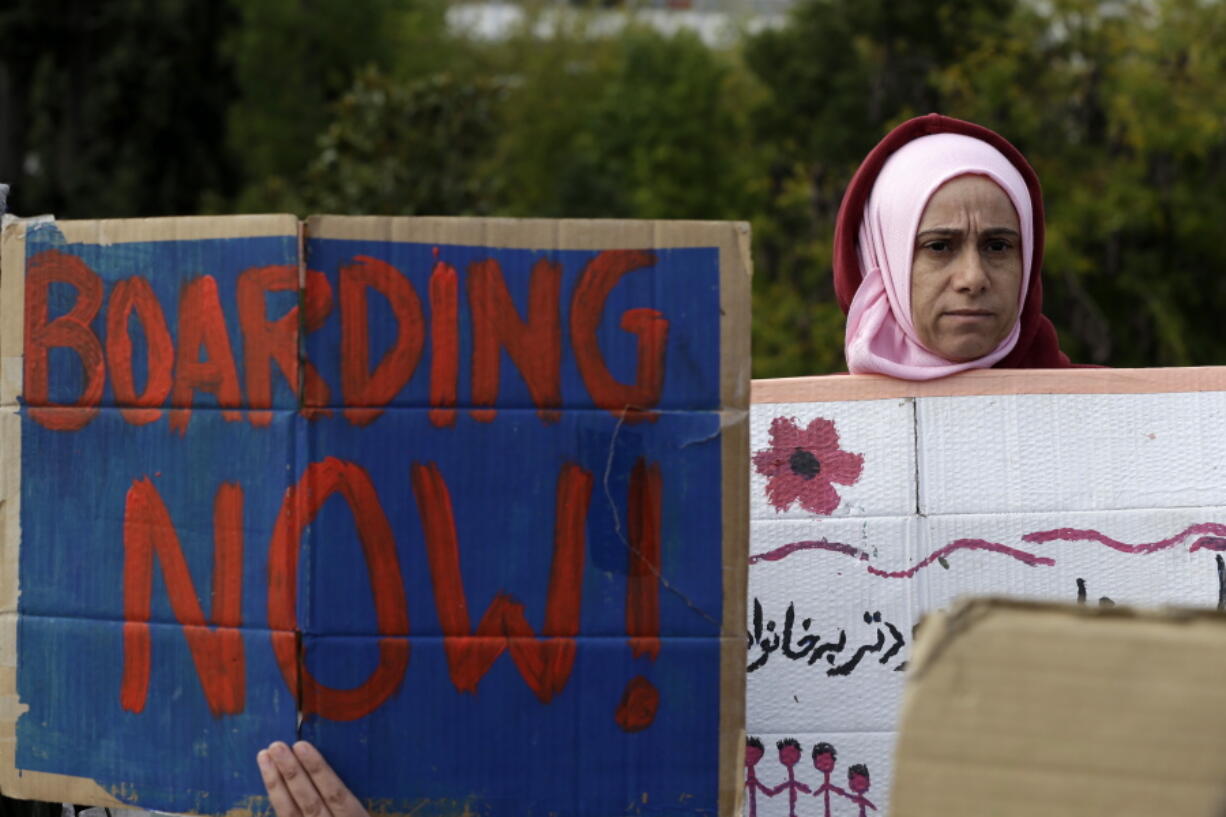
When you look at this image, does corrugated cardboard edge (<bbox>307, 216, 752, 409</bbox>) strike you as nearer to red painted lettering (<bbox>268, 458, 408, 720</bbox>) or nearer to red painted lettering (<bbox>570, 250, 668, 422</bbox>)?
red painted lettering (<bbox>570, 250, 668, 422</bbox>)

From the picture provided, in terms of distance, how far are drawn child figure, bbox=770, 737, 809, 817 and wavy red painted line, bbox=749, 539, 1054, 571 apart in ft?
0.90

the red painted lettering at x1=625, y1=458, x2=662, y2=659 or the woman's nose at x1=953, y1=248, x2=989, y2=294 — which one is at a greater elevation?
the woman's nose at x1=953, y1=248, x2=989, y2=294

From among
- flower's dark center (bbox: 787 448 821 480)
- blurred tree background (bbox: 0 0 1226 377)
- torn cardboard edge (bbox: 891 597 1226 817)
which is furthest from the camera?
blurred tree background (bbox: 0 0 1226 377)

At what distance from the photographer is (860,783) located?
243 cm

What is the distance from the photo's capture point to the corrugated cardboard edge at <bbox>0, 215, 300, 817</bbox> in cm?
210

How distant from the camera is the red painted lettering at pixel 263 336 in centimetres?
199

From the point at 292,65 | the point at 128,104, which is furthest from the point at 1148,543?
Result: the point at 292,65

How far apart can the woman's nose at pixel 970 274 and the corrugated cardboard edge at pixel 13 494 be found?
3.79 ft

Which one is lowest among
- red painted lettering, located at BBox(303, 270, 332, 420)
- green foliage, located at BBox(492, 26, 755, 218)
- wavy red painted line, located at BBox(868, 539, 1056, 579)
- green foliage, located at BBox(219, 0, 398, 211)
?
wavy red painted line, located at BBox(868, 539, 1056, 579)

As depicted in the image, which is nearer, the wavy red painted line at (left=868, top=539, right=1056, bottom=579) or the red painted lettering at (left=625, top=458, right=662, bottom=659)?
the red painted lettering at (left=625, top=458, right=662, bottom=659)

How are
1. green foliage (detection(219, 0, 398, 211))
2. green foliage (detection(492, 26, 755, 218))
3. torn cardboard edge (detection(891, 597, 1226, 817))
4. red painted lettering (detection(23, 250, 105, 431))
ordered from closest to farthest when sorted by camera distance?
1. torn cardboard edge (detection(891, 597, 1226, 817))
2. red painted lettering (detection(23, 250, 105, 431))
3. green foliage (detection(492, 26, 755, 218))
4. green foliage (detection(219, 0, 398, 211))

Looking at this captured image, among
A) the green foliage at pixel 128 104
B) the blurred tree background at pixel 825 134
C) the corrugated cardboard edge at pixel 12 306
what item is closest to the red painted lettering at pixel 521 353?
the corrugated cardboard edge at pixel 12 306

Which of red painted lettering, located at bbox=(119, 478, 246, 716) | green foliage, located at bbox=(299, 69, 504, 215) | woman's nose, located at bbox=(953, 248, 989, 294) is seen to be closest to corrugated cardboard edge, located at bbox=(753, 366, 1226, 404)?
woman's nose, located at bbox=(953, 248, 989, 294)

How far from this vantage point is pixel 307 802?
6.46 ft
